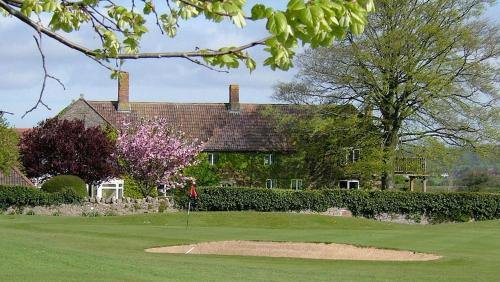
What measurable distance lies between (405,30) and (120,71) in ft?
133

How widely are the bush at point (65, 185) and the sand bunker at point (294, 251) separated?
18144mm

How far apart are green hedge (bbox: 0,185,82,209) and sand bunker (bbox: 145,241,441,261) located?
17507mm

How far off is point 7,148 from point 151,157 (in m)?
11.3

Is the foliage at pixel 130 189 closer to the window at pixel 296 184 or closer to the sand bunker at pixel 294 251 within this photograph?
the window at pixel 296 184

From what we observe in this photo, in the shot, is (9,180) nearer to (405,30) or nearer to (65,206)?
(65,206)

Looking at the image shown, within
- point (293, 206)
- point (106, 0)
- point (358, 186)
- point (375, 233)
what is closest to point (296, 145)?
point (358, 186)

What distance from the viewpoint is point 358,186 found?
54219 mm

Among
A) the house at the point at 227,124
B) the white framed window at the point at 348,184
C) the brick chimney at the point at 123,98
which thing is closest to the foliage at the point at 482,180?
the white framed window at the point at 348,184

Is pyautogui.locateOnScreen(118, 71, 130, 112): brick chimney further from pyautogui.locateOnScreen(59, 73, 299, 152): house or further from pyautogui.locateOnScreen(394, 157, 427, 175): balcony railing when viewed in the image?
pyautogui.locateOnScreen(394, 157, 427, 175): balcony railing

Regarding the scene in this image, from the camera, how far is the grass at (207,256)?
538 inches

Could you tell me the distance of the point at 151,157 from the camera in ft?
161

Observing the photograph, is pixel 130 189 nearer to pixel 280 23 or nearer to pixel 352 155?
pixel 352 155

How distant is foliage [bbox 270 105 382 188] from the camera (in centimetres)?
4609

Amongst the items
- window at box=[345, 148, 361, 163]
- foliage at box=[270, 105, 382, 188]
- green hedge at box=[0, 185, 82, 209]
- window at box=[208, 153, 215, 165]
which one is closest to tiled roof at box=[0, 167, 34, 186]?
green hedge at box=[0, 185, 82, 209]
